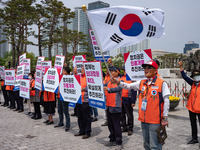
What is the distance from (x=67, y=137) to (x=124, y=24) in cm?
397

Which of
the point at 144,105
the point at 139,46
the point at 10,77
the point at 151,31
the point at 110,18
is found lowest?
the point at 144,105

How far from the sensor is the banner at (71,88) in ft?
20.4

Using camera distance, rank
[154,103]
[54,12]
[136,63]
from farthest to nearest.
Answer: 1. [54,12]
2. [136,63]
3. [154,103]

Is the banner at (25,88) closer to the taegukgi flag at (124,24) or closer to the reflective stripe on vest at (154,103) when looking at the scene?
the taegukgi flag at (124,24)

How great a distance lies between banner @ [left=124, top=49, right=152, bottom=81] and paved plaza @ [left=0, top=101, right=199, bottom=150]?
1875mm

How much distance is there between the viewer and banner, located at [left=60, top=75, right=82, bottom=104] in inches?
245

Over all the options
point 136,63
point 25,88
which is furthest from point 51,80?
point 136,63

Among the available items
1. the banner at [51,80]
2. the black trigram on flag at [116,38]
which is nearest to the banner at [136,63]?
the black trigram on flag at [116,38]

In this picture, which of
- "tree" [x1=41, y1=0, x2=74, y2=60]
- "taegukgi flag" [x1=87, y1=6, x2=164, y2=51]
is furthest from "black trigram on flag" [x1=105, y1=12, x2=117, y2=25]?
"tree" [x1=41, y1=0, x2=74, y2=60]

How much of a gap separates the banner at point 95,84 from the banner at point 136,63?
145 centimetres

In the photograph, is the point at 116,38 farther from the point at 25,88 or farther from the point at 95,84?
the point at 25,88

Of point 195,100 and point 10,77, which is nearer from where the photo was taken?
point 195,100

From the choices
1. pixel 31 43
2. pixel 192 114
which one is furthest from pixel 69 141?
pixel 31 43

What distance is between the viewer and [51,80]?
7.66 meters
